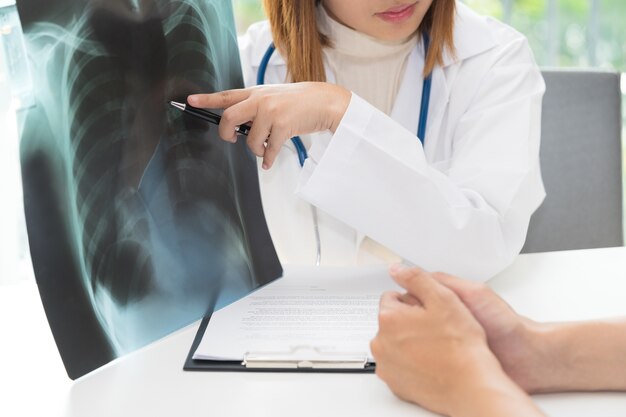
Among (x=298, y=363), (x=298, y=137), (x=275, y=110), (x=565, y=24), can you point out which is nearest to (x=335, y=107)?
(x=275, y=110)

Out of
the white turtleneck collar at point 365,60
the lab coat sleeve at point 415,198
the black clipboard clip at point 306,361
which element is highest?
the white turtleneck collar at point 365,60

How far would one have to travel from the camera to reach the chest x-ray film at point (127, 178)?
0.67 m

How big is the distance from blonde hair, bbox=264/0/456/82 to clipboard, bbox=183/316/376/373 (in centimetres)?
57

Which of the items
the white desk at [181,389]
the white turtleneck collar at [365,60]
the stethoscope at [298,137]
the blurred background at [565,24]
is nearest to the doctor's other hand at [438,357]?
the white desk at [181,389]

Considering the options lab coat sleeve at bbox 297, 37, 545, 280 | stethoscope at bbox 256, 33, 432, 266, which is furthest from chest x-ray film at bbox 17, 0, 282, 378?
stethoscope at bbox 256, 33, 432, 266

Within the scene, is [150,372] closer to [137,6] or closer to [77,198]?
[77,198]

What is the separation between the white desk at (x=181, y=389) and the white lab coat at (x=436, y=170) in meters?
0.13

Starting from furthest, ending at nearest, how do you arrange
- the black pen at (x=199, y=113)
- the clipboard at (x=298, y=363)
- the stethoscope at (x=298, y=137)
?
the stethoscope at (x=298, y=137), the black pen at (x=199, y=113), the clipboard at (x=298, y=363)

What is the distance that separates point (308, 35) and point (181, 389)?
25.9 inches

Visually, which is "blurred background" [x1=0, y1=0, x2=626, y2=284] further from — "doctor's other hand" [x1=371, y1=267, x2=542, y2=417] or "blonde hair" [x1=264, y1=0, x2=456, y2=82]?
"doctor's other hand" [x1=371, y1=267, x2=542, y2=417]

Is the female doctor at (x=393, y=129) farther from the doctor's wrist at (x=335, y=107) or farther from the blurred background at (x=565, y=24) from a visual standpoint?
the blurred background at (x=565, y=24)

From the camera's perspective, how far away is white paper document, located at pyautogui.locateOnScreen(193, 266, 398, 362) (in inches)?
28.3

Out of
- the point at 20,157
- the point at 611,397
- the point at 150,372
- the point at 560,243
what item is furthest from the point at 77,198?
the point at 560,243

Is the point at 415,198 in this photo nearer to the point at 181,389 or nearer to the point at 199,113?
the point at 199,113
